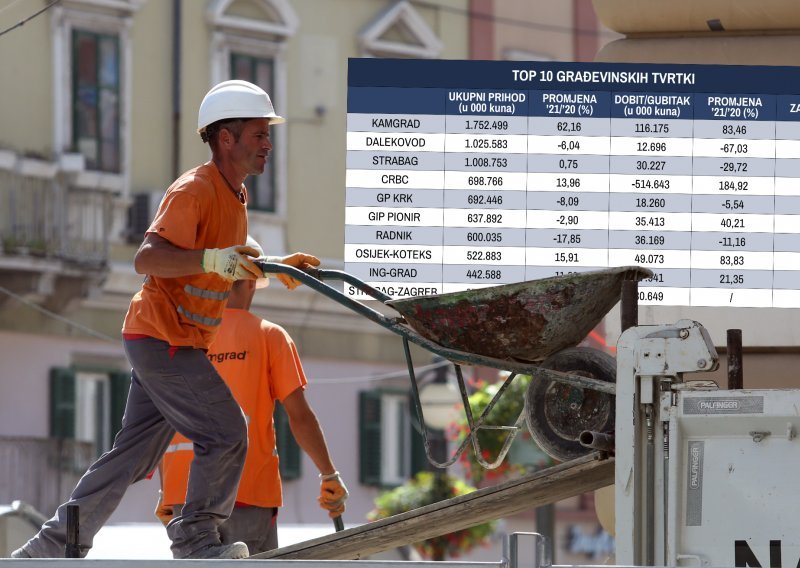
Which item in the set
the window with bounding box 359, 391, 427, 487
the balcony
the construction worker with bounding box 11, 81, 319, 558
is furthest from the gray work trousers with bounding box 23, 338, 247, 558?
the window with bounding box 359, 391, 427, 487

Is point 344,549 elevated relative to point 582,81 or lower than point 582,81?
lower

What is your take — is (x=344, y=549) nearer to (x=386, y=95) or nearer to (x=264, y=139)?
(x=264, y=139)

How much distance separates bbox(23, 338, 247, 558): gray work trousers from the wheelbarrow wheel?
1.06m

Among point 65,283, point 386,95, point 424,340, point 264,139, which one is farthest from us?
point 65,283

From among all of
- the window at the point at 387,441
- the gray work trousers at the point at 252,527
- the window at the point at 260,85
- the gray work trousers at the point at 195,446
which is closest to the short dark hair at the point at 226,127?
the gray work trousers at the point at 195,446

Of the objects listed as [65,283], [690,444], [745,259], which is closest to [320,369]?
[65,283]

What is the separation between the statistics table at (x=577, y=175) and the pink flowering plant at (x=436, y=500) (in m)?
14.3

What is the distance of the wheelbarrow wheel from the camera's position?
7305mm

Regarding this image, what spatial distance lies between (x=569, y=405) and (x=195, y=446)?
133 cm

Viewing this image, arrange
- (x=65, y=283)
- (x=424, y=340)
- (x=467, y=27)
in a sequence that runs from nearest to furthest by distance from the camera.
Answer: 1. (x=424, y=340)
2. (x=65, y=283)
3. (x=467, y=27)

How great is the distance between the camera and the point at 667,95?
9227 mm

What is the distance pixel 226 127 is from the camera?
7.79 m

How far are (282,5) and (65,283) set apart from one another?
19.1ft

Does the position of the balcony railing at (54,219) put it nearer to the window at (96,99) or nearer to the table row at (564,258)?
the window at (96,99)
